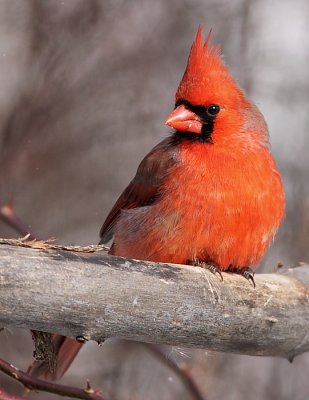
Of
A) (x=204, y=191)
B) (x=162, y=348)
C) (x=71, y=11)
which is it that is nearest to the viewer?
(x=204, y=191)

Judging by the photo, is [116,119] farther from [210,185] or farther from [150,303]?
[150,303]

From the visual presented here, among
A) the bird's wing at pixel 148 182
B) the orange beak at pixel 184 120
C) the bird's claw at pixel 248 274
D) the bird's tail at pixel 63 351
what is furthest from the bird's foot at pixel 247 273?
the bird's tail at pixel 63 351

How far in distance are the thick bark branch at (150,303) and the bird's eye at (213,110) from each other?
0.60m

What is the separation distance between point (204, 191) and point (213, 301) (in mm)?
494

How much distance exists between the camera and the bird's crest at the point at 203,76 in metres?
3.25

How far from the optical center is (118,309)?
8.52 feet

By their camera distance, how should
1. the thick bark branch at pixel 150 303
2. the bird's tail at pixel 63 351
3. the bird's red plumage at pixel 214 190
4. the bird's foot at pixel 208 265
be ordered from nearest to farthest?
the thick bark branch at pixel 150 303, the bird's foot at pixel 208 265, the bird's red plumage at pixel 214 190, the bird's tail at pixel 63 351

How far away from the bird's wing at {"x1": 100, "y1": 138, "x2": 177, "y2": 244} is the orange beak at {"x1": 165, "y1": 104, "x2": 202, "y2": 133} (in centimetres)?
12

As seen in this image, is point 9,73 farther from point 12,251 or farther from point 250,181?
point 12,251

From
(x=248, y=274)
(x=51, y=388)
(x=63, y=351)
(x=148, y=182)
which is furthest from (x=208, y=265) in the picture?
(x=51, y=388)

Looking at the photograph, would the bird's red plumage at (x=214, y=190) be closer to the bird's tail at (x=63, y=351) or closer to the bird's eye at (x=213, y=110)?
the bird's eye at (x=213, y=110)

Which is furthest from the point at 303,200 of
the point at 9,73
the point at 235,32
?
the point at 9,73

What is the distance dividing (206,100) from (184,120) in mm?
121

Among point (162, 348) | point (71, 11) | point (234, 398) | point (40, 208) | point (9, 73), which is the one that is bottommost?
point (234, 398)
